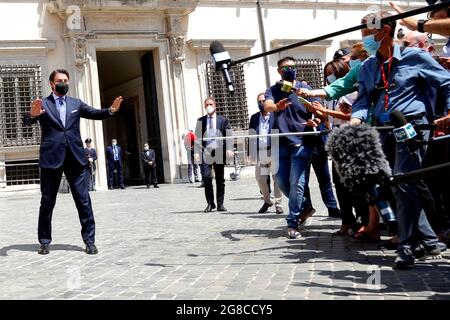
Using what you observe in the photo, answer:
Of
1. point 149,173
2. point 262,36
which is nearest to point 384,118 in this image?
point 149,173

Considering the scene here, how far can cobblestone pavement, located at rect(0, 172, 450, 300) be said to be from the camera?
4039 mm

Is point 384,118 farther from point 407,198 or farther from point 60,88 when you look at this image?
point 60,88

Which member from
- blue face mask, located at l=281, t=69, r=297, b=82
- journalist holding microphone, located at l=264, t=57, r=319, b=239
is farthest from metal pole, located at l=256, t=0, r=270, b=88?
blue face mask, located at l=281, t=69, r=297, b=82

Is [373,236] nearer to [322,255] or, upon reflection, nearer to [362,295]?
[322,255]

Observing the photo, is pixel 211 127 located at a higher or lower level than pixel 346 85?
higher

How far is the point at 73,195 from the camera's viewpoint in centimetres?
632

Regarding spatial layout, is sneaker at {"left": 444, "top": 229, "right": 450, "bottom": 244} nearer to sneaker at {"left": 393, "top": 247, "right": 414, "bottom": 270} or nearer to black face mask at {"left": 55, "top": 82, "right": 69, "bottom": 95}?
sneaker at {"left": 393, "top": 247, "right": 414, "bottom": 270}

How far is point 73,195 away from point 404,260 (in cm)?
341

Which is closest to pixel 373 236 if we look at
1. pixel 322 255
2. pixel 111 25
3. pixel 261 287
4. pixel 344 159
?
pixel 322 255

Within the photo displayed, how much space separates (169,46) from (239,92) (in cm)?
284

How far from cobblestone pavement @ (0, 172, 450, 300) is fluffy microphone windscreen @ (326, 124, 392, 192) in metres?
0.75

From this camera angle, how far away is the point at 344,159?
139 inches

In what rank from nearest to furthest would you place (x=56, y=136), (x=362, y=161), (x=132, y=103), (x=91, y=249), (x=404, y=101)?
(x=362, y=161), (x=404, y=101), (x=91, y=249), (x=56, y=136), (x=132, y=103)

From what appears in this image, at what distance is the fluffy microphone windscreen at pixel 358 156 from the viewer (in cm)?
340
